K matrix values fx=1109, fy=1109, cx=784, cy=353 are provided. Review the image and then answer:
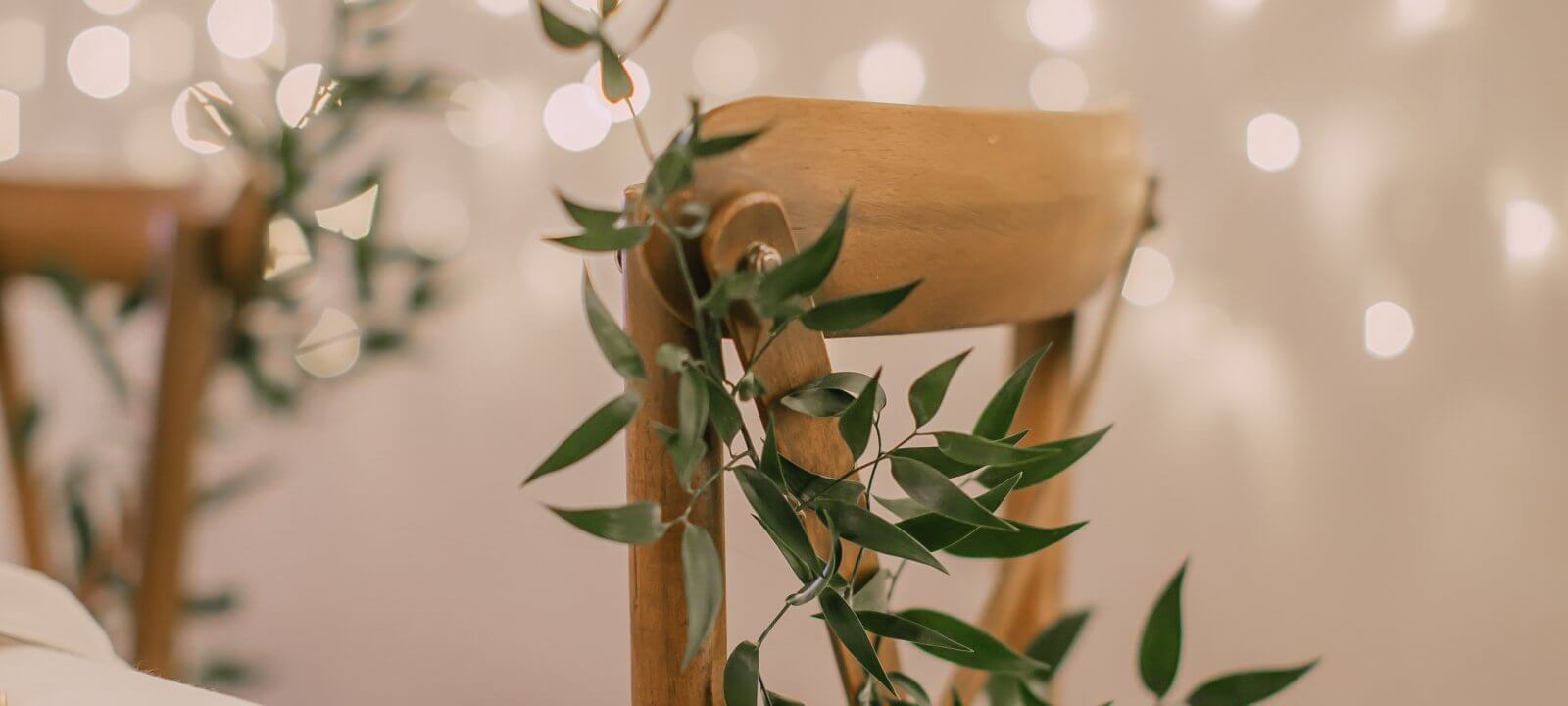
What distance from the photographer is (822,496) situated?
36cm

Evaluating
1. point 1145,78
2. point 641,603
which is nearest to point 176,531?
point 641,603

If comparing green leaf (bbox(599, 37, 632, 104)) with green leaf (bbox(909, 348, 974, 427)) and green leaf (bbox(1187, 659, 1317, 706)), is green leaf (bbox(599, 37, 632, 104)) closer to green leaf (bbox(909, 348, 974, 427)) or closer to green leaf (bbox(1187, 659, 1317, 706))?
green leaf (bbox(909, 348, 974, 427))

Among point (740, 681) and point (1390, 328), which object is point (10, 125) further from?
point (1390, 328)

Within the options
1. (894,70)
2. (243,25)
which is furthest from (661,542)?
(243,25)

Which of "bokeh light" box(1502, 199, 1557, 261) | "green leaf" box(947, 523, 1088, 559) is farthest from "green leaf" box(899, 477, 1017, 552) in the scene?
"bokeh light" box(1502, 199, 1557, 261)

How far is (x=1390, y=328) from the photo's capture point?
1.14 meters

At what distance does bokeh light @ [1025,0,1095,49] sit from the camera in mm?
1149

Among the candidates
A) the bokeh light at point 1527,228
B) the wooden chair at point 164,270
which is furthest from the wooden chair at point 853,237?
the bokeh light at point 1527,228

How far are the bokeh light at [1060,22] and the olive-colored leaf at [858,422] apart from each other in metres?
0.90

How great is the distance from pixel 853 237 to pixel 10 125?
133 centimetres

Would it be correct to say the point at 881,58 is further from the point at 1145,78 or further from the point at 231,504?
the point at 231,504

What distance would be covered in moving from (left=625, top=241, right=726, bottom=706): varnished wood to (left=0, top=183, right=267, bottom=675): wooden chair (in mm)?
368

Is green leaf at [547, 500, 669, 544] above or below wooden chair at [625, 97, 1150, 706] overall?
below

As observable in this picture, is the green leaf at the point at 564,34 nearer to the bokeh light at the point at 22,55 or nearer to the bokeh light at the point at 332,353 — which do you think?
the bokeh light at the point at 332,353
